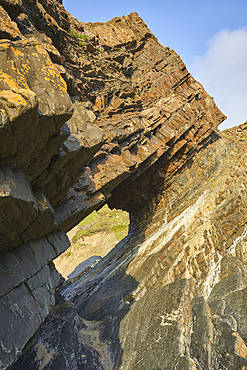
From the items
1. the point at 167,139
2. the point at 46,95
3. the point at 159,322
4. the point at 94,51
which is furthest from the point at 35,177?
the point at 94,51

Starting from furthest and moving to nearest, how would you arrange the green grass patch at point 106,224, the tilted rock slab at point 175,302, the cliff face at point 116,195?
the green grass patch at point 106,224
the tilted rock slab at point 175,302
the cliff face at point 116,195

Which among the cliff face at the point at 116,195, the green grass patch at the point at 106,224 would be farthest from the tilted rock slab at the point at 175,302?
the green grass patch at the point at 106,224

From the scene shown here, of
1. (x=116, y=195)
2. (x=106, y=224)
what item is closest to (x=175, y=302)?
(x=116, y=195)

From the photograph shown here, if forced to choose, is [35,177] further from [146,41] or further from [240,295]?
[146,41]

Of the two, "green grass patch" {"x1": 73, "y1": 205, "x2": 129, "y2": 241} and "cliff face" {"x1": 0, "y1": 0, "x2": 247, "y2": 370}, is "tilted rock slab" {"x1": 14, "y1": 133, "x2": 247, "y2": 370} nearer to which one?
"cliff face" {"x1": 0, "y1": 0, "x2": 247, "y2": 370}

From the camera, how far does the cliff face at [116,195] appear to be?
9781mm

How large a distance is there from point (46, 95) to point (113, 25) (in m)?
31.0

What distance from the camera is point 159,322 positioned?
13.3m

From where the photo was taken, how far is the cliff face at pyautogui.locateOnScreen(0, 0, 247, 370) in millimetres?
9781

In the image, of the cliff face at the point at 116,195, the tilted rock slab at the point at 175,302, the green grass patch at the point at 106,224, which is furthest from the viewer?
the green grass patch at the point at 106,224

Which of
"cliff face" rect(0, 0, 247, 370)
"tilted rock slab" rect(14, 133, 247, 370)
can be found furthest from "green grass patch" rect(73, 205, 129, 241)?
"tilted rock slab" rect(14, 133, 247, 370)

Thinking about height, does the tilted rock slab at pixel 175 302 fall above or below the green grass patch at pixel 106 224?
below

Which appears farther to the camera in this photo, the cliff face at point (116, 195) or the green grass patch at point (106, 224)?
the green grass patch at point (106, 224)

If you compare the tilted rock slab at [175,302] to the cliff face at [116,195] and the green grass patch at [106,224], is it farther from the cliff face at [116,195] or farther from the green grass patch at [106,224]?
the green grass patch at [106,224]
